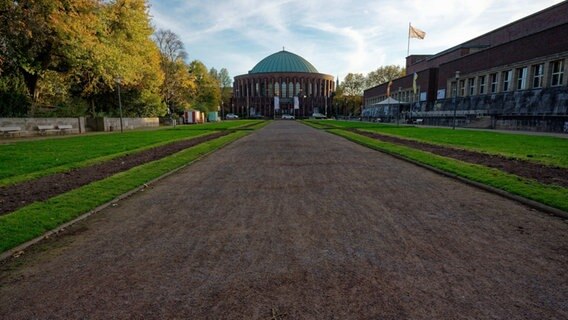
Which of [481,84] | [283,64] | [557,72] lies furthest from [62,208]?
[283,64]

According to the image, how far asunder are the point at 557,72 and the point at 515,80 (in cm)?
526

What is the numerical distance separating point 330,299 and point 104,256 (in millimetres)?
2885

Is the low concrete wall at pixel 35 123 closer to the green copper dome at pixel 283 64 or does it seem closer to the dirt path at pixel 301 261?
the dirt path at pixel 301 261

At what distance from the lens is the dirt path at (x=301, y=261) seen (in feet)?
9.67

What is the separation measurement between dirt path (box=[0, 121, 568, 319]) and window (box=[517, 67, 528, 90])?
34561mm

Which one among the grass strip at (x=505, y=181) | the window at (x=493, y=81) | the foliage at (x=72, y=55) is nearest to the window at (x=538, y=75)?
the window at (x=493, y=81)

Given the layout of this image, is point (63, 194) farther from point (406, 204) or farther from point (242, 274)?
point (406, 204)

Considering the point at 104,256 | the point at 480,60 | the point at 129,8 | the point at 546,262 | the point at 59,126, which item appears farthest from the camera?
the point at 480,60

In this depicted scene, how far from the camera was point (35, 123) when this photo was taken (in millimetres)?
24984

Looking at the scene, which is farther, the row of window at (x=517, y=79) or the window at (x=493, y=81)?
the window at (x=493, y=81)

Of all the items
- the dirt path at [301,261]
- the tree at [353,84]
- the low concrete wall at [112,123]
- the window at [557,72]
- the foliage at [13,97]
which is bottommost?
the dirt path at [301,261]

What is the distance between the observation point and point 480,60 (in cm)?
4150

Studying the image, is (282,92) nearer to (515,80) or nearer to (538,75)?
(515,80)

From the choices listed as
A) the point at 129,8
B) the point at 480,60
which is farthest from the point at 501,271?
the point at 480,60
